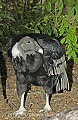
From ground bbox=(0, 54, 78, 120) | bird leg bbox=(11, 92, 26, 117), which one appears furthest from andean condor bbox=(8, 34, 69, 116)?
ground bbox=(0, 54, 78, 120)

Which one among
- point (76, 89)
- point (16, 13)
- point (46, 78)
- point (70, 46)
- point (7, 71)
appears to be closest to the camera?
point (70, 46)

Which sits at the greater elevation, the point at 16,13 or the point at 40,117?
the point at 16,13

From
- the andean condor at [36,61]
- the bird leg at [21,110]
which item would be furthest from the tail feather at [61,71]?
the bird leg at [21,110]

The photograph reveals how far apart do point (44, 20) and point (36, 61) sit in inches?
28.2

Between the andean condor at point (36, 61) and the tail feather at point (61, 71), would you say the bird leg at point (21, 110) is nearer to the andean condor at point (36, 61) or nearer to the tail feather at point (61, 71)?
the andean condor at point (36, 61)

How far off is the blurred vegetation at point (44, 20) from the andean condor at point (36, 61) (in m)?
0.19

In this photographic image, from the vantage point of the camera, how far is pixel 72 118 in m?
2.94

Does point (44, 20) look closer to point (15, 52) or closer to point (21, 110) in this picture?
point (15, 52)

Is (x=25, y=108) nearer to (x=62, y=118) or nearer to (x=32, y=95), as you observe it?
(x=32, y=95)

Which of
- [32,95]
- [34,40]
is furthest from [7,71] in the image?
[34,40]

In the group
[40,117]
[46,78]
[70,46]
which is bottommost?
[40,117]

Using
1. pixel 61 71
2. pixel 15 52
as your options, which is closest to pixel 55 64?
pixel 61 71

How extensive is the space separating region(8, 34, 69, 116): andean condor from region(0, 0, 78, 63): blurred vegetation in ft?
0.64

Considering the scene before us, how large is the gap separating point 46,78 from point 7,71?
1.83 metres
